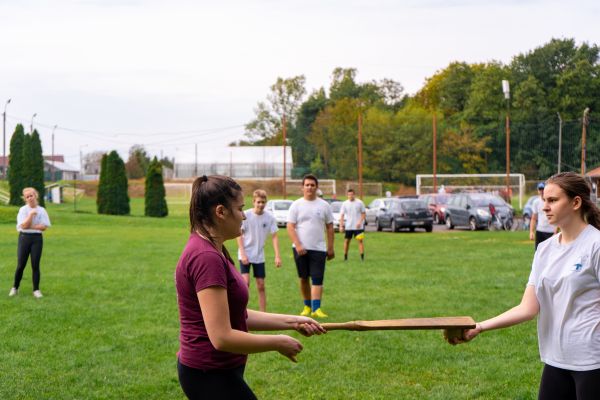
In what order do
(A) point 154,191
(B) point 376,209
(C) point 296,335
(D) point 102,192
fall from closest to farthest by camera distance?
(C) point 296,335, (B) point 376,209, (A) point 154,191, (D) point 102,192

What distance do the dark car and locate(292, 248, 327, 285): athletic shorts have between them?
74.0 feet

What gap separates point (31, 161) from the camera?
49.9 metres

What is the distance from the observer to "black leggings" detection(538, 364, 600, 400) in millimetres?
4137

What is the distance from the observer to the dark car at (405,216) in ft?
110

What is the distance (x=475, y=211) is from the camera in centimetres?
3444

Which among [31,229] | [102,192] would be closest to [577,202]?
[31,229]

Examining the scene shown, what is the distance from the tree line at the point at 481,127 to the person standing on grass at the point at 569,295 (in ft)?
183

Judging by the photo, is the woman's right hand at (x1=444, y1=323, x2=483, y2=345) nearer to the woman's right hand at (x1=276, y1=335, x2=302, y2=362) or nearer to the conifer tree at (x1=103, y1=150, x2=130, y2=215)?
the woman's right hand at (x1=276, y1=335, x2=302, y2=362)

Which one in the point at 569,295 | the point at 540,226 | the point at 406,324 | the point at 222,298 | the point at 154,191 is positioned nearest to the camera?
the point at 222,298

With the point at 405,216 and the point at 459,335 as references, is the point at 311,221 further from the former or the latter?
the point at 405,216

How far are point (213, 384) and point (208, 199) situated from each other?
2.79 ft

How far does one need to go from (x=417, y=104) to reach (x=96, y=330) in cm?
8105

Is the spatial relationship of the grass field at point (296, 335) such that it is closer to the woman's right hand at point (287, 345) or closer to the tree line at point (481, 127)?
the woman's right hand at point (287, 345)

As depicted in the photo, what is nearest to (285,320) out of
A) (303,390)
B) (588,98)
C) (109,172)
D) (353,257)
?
(303,390)
